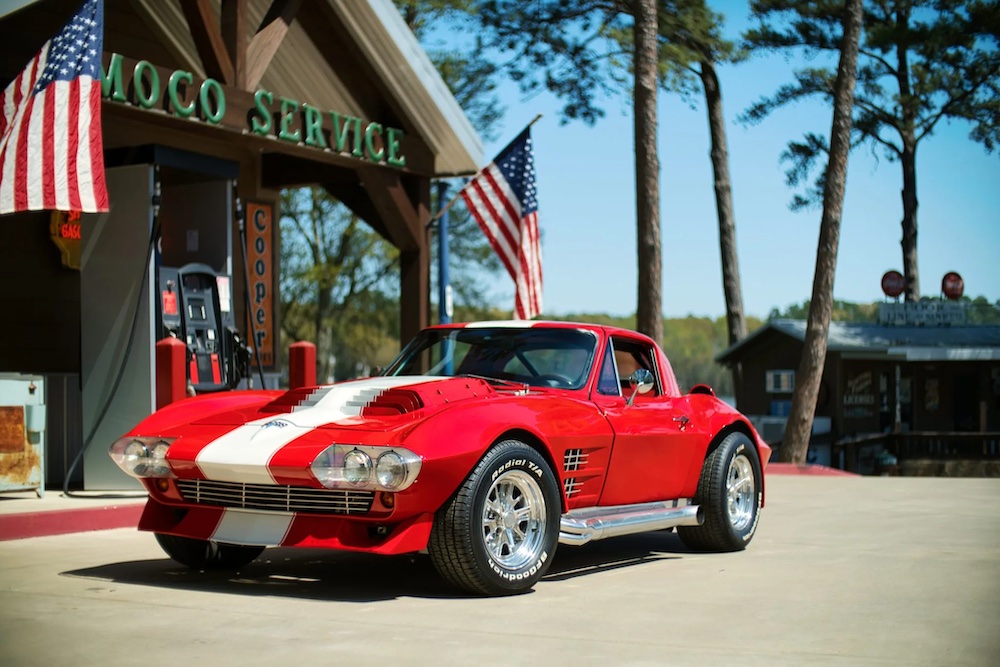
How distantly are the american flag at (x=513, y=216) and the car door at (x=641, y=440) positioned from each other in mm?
7523

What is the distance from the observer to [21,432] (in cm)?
1002

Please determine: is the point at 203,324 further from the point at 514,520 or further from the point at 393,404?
the point at 514,520

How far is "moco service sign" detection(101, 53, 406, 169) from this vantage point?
10953 millimetres

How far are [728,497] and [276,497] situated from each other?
3297 mm

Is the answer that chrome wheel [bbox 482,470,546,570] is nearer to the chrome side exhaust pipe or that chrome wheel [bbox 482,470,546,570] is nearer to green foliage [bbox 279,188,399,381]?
the chrome side exhaust pipe

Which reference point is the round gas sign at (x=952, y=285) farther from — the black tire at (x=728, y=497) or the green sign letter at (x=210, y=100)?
the black tire at (x=728, y=497)

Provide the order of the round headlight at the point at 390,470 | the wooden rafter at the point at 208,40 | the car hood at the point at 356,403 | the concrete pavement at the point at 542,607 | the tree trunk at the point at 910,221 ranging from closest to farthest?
the concrete pavement at the point at 542,607
the round headlight at the point at 390,470
the car hood at the point at 356,403
the wooden rafter at the point at 208,40
the tree trunk at the point at 910,221

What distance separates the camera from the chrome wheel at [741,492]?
815 centimetres

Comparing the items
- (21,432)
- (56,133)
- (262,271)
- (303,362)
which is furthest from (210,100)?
(262,271)

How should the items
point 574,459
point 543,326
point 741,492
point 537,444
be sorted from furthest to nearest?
point 741,492, point 543,326, point 574,459, point 537,444

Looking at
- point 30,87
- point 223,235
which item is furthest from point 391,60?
point 30,87

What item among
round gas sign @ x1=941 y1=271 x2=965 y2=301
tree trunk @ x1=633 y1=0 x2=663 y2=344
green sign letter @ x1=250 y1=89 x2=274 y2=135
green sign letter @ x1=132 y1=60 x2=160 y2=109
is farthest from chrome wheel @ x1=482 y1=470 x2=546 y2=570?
round gas sign @ x1=941 y1=271 x2=965 y2=301

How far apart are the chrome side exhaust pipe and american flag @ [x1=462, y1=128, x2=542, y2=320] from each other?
791 cm

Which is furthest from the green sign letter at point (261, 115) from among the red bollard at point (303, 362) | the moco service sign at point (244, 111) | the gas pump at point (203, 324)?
the red bollard at point (303, 362)
